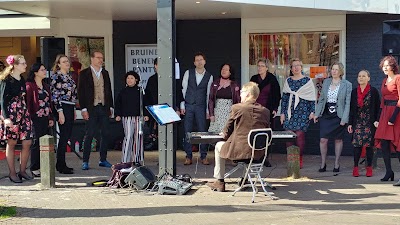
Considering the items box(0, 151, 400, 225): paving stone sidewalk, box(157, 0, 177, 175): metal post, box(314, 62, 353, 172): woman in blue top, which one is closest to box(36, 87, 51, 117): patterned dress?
box(0, 151, 400, 225): paving stone sidewalk

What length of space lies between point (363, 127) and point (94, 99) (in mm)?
4762

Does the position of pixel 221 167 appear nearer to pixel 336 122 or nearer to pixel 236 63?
pixel 336 122

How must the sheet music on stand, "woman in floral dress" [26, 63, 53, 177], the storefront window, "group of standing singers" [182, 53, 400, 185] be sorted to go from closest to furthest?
the sheet music on stand → "group of standing singers" [182, 53, 400, 185] → "woman in floral dress" [26, 63, 53, 177] → the storefront window

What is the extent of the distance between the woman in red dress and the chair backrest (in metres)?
2.49

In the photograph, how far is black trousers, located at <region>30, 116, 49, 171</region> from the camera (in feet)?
35.6

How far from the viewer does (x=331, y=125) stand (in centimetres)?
1165

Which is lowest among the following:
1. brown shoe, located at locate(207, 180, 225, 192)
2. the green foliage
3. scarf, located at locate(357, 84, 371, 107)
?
the green foliage

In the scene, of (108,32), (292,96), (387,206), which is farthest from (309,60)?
(387,206)

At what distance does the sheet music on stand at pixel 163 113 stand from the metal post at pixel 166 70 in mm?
277

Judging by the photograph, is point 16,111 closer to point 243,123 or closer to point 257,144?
point 243,123

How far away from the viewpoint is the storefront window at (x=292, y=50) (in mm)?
14297

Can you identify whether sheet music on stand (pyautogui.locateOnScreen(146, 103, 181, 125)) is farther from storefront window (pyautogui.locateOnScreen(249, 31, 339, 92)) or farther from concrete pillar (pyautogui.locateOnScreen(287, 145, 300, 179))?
storefront window (pyautogui.locateOnScreen(249, 31, 339, 92))

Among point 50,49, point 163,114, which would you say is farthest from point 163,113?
point 50,49

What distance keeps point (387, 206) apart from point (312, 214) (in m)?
1.16
